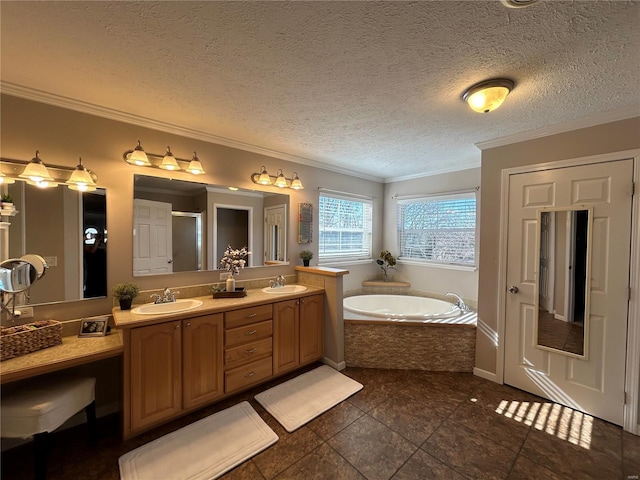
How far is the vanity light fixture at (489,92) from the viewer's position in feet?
5.44

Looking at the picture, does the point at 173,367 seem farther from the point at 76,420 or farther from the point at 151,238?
the point at 151,238

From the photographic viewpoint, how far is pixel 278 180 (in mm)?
3066

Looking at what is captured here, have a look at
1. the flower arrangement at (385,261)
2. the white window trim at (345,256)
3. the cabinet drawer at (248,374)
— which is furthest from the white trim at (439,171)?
the cabinet drawer at (248,374)

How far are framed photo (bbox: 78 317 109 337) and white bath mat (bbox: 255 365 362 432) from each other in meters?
1.38

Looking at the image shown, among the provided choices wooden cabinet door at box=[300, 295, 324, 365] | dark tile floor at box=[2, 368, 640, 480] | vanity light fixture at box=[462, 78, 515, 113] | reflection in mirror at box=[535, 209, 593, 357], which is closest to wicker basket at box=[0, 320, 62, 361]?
dark tile floor at box=[2, 368, 640, 480]

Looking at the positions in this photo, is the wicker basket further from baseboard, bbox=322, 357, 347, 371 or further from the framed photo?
baseboard, bbox=322, 357, 347, 371

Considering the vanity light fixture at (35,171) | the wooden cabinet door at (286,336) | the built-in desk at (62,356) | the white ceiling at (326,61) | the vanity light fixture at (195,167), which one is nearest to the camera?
the white ceiling at (326,61)

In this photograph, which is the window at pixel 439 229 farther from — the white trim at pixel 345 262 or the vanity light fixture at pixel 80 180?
the vanity light fixture at pixel 80 180

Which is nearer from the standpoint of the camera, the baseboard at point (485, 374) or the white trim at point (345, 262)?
the baseboard at point (485, 374)

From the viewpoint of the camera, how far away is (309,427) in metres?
2.02

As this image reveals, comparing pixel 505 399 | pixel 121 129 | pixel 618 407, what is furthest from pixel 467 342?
pixel 121 129

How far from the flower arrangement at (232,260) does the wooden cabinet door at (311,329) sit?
76 cm

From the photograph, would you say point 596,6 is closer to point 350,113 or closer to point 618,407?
Result: point 350,113

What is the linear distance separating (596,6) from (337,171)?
2.82m
